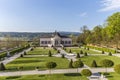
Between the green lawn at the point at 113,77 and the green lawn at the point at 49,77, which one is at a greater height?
the green lawn at the point at 113,77

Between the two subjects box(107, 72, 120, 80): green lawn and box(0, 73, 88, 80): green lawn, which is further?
box(0, 73, 88, 80): green lawn

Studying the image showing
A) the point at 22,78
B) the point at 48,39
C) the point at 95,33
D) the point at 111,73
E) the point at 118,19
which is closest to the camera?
the point at 22,78

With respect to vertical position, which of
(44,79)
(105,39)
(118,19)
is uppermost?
(118,19)

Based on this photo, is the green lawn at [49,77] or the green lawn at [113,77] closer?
the green lawn at [113,77]

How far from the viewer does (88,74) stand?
17.3 m

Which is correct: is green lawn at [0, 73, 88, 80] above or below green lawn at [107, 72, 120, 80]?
below

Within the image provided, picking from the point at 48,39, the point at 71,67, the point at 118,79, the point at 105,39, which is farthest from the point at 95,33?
the point at 118,79

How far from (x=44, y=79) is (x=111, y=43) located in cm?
4921

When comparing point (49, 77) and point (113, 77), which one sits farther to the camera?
point (49, 77)

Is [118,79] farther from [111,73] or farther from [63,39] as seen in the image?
[63,39]

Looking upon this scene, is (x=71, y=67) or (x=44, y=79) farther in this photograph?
(x=71, y=67)

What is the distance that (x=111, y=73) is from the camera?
20.6m

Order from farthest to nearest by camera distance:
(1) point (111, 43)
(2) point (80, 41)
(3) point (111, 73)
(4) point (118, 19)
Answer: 1. (2) point (80, 41)
2. (1) point (111, 43)
3. (4) point (118, 19)
4. (3) point (111, 73)

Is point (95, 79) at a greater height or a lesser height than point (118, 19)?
lesser
